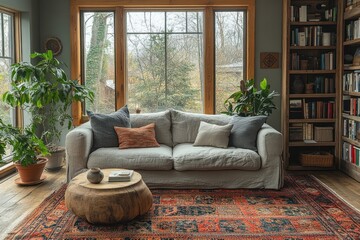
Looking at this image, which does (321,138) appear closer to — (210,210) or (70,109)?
(210,210)

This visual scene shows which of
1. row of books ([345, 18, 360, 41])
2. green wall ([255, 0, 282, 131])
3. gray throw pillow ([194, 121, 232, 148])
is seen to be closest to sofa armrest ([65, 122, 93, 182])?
gray throw pillow ([194, 121, 232, 148])

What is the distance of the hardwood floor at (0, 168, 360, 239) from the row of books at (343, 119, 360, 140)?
0.51 m

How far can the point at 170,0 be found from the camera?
5418mm

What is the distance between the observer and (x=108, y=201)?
124 inches

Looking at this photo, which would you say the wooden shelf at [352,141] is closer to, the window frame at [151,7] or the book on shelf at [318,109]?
the book on shelf at [318,109]

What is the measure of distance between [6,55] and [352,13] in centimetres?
442

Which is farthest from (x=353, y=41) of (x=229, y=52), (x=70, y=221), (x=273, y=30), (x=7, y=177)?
(x=7, y=177)

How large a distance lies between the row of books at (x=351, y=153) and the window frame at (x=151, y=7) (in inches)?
63.0

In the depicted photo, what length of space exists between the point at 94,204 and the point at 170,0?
130 inches

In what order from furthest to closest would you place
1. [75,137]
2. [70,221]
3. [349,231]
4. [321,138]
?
[321,138] < [75,137] < [70,221] < [349,231]

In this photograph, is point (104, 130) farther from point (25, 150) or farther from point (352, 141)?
point (352, 141)

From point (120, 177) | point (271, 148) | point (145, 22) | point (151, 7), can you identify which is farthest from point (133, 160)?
point (151, 7)

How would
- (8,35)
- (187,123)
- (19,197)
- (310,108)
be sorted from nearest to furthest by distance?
(19,197) → (187,123) → (8,35) → (310,108)

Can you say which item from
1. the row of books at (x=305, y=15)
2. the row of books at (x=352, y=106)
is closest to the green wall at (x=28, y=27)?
the row of books at (x=305, y=15)
